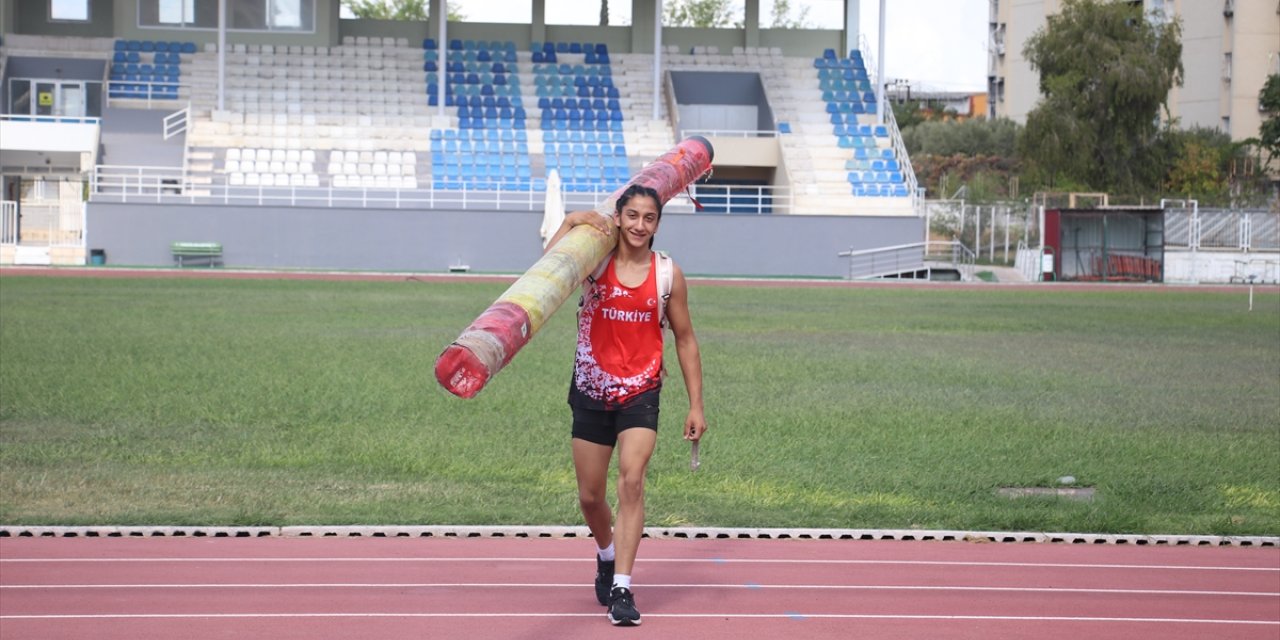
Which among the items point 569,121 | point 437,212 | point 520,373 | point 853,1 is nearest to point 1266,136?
point 853,1

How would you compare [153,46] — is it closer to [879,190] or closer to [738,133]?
[738,133]

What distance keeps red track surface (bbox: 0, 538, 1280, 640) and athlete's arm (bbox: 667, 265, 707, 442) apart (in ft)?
2.92

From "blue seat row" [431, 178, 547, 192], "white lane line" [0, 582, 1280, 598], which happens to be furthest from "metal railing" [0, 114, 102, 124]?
"white lane line" [0, 582, 1280, 598]

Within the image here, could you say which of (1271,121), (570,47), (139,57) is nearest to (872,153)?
(570,47)

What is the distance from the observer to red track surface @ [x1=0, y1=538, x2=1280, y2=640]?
23.1ft

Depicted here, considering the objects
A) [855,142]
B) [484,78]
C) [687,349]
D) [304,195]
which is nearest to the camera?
[687,349]

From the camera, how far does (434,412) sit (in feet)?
47.8

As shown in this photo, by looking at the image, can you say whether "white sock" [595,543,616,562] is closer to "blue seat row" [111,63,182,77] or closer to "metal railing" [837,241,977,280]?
"metal railing" [837,241,977,280]

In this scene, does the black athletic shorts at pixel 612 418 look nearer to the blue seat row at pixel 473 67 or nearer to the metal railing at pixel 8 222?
the metal railing at pixel 8 222

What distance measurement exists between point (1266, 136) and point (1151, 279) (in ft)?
75.8

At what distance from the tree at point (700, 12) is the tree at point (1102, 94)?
13474 mm

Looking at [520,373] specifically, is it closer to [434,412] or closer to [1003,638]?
[434,412]

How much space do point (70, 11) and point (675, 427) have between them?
46.5m

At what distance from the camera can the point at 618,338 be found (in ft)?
22.6
